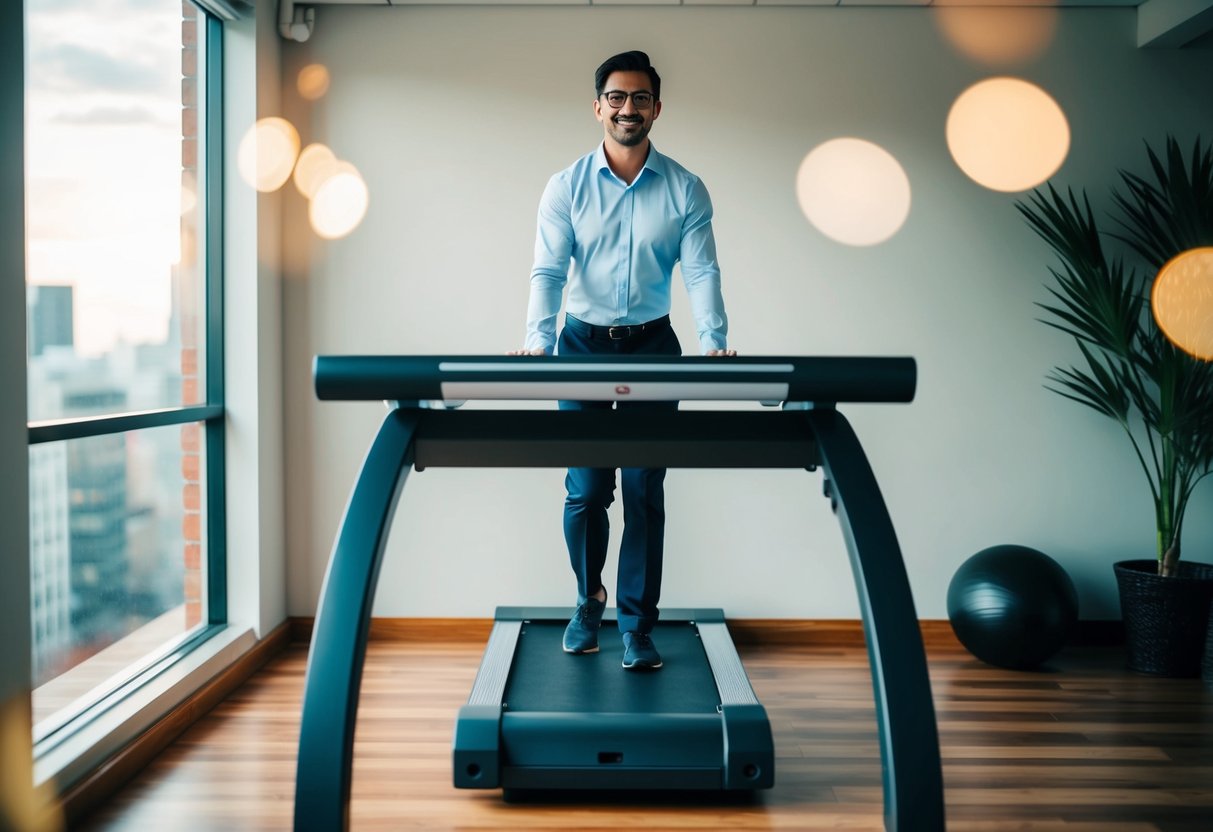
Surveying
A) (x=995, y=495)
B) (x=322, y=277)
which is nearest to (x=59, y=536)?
(x=322, y=277)

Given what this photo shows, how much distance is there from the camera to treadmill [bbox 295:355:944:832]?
1.55 meters

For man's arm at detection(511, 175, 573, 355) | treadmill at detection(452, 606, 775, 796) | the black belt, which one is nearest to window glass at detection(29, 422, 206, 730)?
treadmill at detection(452, 606, 775, 796)

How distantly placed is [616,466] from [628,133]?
1.14 meters

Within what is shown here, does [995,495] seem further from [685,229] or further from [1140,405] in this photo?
[685,229]

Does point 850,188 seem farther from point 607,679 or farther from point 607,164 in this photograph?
point 607,679

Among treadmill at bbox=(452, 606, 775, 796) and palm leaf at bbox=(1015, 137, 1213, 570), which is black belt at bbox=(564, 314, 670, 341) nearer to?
treadmill at bbox=(452, 606, 775, 796)

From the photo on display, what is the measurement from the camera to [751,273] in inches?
139

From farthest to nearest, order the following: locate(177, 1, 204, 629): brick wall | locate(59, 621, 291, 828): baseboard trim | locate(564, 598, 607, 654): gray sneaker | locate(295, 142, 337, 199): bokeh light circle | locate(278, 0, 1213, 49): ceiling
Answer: locate(295, 142, 337, 199): bokeh light circle < locate(278, 0, 1213, 49): ceiling < locate(177, 1, 204, 629): brick wall < locate(564, 598, 607, 654): gray sneaker < locate(59, 621, 291, 828): baseboard trim

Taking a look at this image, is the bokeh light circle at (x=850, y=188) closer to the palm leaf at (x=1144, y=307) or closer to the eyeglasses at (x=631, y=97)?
the palm leaf at (x=1144, y=307)

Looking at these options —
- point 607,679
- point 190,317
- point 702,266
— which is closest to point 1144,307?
point 702,266

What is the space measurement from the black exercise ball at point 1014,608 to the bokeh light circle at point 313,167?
2791 mm

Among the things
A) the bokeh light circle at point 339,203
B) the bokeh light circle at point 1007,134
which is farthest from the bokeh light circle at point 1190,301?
the bokeh light circle at point 339,203

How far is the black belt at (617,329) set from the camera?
106 inches

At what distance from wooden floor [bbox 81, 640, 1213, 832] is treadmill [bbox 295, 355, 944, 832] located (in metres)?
0.15
